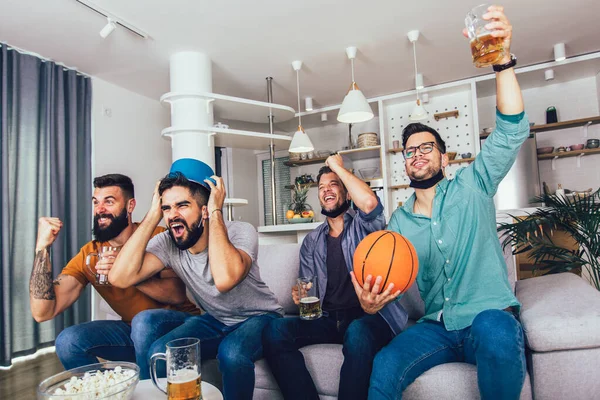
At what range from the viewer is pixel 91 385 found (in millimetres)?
A: 948

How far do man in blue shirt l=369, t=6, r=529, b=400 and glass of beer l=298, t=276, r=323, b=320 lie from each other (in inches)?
12.5

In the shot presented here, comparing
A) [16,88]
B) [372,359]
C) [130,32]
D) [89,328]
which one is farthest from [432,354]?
[16,88]

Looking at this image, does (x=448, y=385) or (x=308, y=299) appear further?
(x=308, y=299)

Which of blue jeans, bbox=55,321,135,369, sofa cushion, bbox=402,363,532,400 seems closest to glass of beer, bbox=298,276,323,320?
sofa cushion, bbox=402,363,532,400

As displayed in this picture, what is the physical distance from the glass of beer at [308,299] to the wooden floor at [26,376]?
1.93 metres

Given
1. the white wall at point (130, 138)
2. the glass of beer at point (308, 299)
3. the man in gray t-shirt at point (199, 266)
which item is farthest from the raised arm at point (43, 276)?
the white wall at point (130, 138)

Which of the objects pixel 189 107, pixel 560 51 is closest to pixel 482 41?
pixel 189 107

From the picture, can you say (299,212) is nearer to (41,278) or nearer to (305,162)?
(305,162)

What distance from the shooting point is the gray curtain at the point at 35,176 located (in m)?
3.37

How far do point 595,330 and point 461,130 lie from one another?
4.18 m

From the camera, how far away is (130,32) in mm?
3465

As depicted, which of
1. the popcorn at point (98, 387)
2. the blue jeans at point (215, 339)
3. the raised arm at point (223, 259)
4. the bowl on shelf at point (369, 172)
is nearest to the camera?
the popcorn at point (98, 387)

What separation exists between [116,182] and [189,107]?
2.06 meters

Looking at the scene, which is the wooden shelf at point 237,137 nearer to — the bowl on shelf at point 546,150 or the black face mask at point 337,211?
the black face mask at point 337,211
